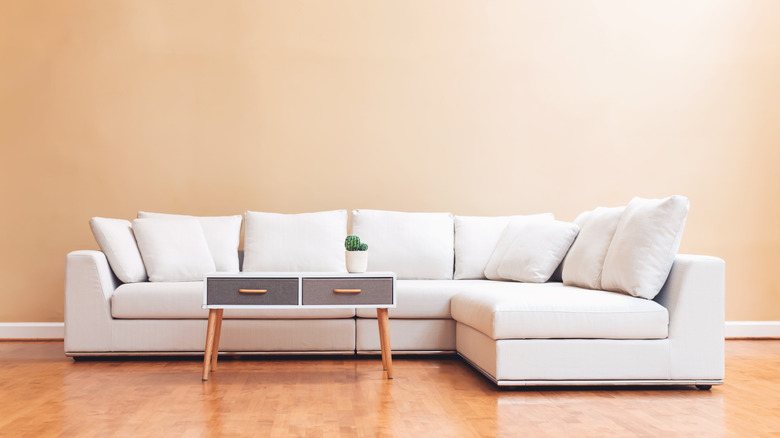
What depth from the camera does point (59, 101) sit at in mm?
4918

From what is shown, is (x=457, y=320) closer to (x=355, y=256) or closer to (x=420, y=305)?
(x=420, y=305)

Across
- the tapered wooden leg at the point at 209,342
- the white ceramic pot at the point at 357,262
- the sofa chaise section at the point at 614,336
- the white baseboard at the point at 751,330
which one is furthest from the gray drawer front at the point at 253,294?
the white baseboard at the point at 751,330

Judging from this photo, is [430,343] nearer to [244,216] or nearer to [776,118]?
[244,216]

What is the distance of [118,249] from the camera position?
4000 millimetres

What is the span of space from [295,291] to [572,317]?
4.20ft

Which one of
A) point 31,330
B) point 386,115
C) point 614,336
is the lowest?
point 31,330

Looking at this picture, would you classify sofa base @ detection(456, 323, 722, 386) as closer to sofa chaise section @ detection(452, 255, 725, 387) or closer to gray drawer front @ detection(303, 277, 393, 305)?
sofa chaise section @ detection(452, 255, 725, 387)

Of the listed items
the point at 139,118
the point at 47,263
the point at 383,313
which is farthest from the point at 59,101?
the point at 383,313

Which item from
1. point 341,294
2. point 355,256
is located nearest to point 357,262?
point 355,256

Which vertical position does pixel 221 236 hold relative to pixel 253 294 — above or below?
above

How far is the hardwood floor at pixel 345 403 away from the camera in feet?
8.00

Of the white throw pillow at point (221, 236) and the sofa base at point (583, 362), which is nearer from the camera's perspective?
the sofa base at point (583, 362)

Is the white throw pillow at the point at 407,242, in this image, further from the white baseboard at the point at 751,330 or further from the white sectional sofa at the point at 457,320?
the white baseboard at the point at 751,330

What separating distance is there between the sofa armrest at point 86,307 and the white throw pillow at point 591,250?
2.61m
